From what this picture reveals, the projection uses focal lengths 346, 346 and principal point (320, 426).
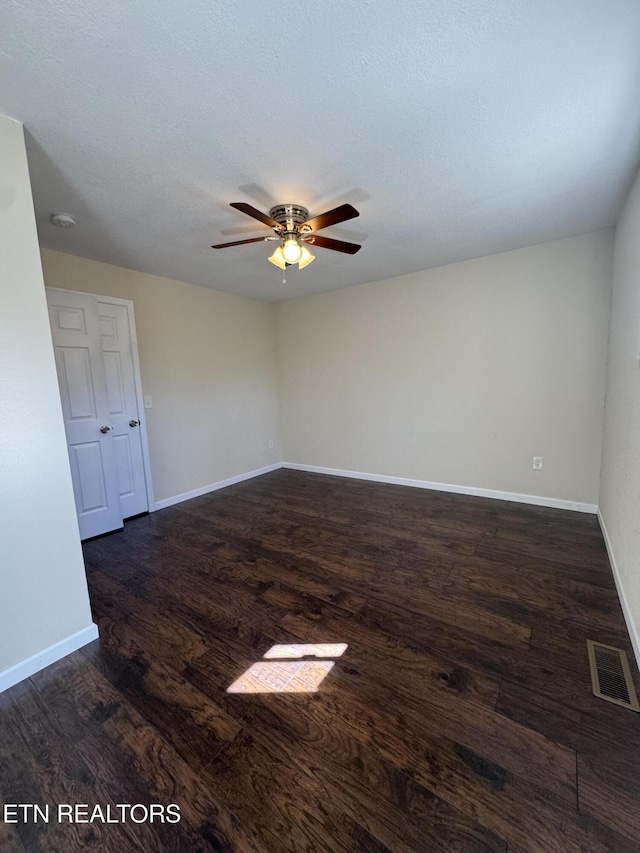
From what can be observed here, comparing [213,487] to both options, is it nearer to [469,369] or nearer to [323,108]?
[469,369]

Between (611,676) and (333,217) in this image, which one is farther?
(333,217)

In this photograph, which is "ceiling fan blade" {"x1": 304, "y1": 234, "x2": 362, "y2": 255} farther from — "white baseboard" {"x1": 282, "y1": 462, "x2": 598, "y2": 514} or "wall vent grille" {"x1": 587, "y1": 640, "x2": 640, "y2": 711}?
"white baseboard" {"x1": 282, "y1": 462, "x2": 598, "y2": 514}

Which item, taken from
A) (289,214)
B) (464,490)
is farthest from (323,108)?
(464,490)

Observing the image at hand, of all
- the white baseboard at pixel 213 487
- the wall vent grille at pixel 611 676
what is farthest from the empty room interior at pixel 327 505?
the white baseboard at pixel 213 487

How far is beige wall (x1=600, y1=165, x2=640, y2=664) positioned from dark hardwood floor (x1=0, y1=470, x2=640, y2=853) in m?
0.24

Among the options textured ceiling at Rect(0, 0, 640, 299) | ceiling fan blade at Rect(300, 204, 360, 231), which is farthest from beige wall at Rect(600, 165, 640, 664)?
ceiling fan blade at Rect(300, 204, 360, 231)

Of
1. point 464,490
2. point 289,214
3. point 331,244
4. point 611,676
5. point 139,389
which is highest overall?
point 289,214

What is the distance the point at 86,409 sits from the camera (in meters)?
3.13

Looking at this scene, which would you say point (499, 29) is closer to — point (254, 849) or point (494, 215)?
Answer: point (494, 215)

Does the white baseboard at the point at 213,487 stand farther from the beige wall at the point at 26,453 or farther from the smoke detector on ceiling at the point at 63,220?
the smoke detector on ceiling at the point at 63,220

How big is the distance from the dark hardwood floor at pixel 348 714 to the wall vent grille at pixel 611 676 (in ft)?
0.17

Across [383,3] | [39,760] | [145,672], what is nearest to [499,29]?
[383,3]

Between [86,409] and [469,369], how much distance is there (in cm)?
374

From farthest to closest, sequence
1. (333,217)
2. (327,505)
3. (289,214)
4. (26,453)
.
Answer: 1. (327,505)
2. (289,214)
3. (333,217)
4. (26,453)
